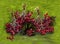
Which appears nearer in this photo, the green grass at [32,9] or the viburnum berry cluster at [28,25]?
the green grass at [32,9]

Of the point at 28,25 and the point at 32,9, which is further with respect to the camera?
the point at 32,9

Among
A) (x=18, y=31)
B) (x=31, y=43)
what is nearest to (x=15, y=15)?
(x=18, y=31)

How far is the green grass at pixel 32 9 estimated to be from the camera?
8836 mm

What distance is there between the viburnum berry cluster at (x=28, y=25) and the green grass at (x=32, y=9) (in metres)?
0.18

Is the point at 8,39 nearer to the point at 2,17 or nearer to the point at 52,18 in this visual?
the point at 2,17

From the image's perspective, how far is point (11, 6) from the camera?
10.5 metres

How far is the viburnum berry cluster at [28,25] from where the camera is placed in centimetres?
916

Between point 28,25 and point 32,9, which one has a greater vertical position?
point 32,9

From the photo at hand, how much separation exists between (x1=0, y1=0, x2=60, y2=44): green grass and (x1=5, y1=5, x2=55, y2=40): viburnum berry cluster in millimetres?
184

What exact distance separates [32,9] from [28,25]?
1.21 metres

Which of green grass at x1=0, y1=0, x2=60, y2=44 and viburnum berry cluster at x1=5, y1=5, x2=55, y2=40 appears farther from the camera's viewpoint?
viburnum berry cluster at x1=5, y1=5, x2=55, y2=40

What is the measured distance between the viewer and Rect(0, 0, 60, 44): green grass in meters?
8.84

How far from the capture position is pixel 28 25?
9.28 meters

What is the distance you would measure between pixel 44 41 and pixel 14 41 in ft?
3.46
